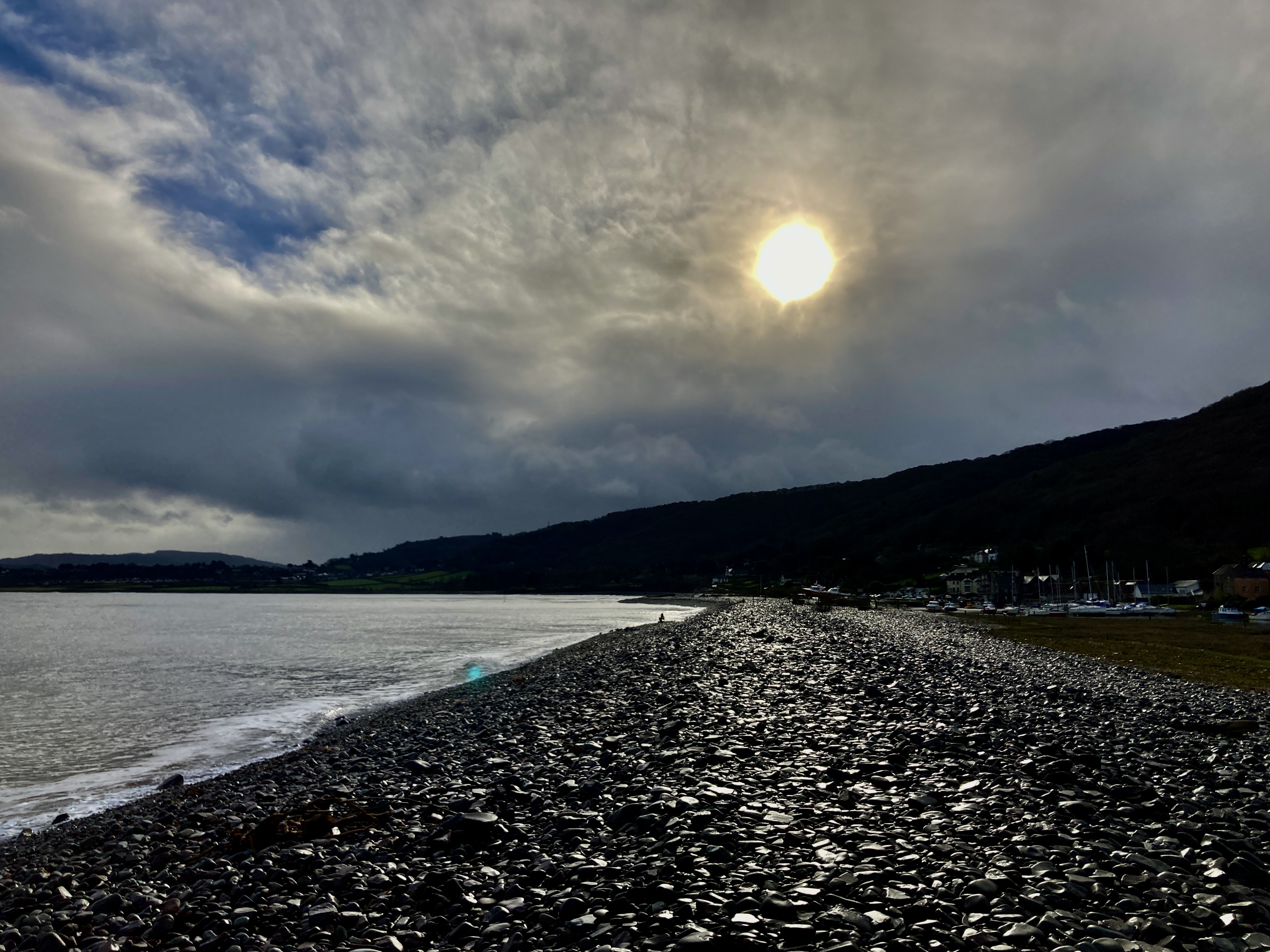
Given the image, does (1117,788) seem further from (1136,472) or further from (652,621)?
(1136,472)

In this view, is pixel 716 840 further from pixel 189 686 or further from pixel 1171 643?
pixel 1171 643

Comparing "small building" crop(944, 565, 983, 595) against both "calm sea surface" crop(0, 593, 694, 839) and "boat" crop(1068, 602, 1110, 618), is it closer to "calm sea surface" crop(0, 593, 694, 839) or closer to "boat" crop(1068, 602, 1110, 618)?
"boat" crop(1068, 602, 1110, 618)

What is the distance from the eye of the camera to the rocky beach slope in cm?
717

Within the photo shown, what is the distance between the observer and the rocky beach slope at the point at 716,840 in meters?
7.17

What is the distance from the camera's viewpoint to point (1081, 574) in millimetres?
143875

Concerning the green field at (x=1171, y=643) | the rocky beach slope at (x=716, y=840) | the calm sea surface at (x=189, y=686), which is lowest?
the calm sea surface at (x=189, y=686)

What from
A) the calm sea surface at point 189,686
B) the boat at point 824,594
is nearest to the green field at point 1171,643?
the boat at point 824,594

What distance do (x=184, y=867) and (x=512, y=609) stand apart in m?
142

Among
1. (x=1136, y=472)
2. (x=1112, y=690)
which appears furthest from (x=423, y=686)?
(x=1136, y=472)

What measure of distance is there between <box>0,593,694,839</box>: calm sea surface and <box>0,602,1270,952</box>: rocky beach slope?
160 inches

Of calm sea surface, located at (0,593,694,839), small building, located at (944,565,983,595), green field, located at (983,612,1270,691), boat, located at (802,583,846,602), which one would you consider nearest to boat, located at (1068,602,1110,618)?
green field, located at (983,612,1270,691)

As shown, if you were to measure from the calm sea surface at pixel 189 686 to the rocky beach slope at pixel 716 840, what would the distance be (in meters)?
4.06

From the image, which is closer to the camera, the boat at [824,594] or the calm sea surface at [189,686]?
the calm sea surface at [189,686]

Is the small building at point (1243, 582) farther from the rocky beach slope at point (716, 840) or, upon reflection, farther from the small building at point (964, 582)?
the rocky beach slope at point (716, 840)
